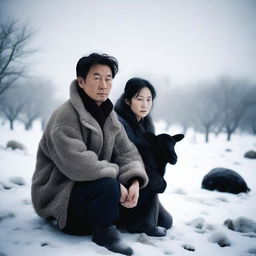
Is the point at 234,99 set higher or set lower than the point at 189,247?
higher

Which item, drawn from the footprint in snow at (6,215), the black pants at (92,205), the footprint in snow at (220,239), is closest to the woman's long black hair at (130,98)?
the black pants at (92,205)

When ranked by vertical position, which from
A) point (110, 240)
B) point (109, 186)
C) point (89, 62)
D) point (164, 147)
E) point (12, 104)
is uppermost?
point (89, 62)

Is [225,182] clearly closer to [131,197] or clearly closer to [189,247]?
[189,247]

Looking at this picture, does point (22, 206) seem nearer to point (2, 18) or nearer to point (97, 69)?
point (97, 69)

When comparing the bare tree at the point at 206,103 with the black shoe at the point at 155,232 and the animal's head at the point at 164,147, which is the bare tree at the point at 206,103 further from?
the black shoe at the point at 155,232

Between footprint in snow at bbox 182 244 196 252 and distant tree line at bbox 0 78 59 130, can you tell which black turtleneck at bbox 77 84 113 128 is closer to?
footprint in snow at bbox 182 244 196 252

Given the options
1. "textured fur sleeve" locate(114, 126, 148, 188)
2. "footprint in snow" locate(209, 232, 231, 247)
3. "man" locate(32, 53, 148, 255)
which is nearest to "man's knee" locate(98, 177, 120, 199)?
"man" locate(32, 53, 148, 255)

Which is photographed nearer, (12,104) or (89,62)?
(89,62)

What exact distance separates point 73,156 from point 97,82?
2.48 ft

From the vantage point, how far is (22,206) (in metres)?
2.94

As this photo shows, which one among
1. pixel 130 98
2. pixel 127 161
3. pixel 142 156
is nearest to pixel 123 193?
pixel 127 161

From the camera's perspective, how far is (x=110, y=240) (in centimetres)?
205

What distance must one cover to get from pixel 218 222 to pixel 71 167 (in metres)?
2.32

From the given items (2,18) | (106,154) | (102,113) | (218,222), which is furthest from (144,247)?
(2,18)
